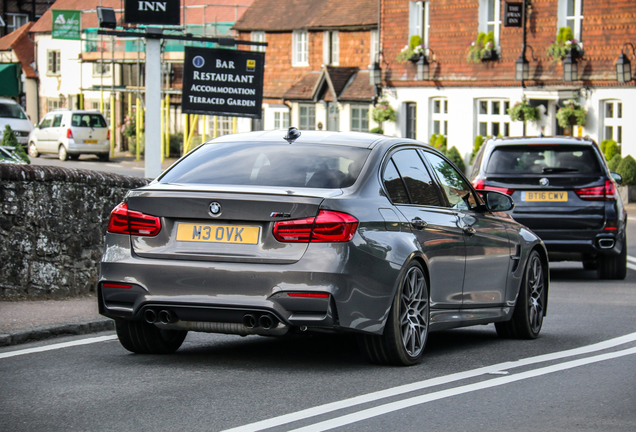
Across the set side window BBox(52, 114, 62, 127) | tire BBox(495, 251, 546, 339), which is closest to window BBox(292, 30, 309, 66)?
side window BBox(52, 114, 62, 127)

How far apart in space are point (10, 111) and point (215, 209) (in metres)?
42.3

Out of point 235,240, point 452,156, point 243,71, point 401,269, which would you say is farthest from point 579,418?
point 452,156

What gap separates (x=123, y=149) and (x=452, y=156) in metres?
26.2

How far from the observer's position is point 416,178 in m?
7.83

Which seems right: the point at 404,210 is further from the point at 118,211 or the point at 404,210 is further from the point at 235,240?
the point at 118,211

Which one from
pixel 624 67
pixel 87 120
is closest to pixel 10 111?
pixel 87 120

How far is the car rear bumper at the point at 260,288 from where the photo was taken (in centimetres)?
661

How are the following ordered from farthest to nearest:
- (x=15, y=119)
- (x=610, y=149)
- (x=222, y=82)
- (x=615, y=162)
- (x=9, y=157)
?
(x=15, y=119) → (x=610, y=149) → (x=615, y=162) → (x=9, y=157) → (x=222, y=82)

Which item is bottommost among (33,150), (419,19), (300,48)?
(33,150)

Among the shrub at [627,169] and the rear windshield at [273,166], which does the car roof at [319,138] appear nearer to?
the rear windshield at [273,166]

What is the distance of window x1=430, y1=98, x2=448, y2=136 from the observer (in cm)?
4028

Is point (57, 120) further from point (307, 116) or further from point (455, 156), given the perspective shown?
point (455, 156)

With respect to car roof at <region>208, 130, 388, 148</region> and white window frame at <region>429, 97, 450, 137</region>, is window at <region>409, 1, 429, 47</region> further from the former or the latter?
car roof at <region>208, 130, 388, 148</region>

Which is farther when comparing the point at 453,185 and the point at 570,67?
the point at 570,67
